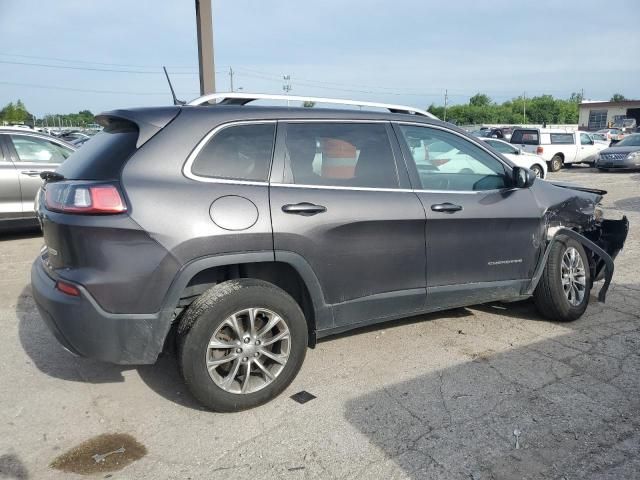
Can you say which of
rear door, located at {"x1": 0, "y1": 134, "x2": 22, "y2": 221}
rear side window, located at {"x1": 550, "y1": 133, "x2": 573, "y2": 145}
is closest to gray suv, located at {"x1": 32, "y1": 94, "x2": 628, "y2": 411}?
rear door, located at {"x1": 0, "y1": 134, "x2": 22, "y2": 221}

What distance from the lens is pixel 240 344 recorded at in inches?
125

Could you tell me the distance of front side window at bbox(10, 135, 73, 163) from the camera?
7812 mm

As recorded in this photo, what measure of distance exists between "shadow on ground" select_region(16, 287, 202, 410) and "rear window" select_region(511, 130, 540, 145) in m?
19.6

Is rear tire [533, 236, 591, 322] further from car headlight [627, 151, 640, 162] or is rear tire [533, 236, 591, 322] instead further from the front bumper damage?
car headlight [627, 151, 640, 162]

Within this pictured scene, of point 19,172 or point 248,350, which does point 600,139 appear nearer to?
point 19,172

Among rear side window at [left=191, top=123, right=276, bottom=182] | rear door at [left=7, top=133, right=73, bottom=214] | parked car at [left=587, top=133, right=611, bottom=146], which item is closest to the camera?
rear side window at [left=191, top=123, right=276, bottom=182]

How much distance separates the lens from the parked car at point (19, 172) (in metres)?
7.53

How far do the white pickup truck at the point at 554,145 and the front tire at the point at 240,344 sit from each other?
19230mm

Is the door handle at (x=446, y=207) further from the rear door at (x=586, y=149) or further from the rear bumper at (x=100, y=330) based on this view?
the rear door at (x=586, y=149)

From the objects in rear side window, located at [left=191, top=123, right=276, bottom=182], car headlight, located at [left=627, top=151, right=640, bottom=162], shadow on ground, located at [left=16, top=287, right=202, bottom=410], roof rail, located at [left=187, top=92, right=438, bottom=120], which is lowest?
shadow on ground, located at [left=16, top=287, right=202, bottom=410]

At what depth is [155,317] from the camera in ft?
9.77

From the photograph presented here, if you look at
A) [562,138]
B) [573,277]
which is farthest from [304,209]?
[562,138]

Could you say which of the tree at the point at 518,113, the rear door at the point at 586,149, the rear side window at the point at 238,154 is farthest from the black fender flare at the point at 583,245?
the tree at the point at 518,113

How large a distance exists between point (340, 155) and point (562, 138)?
20.3 metres
